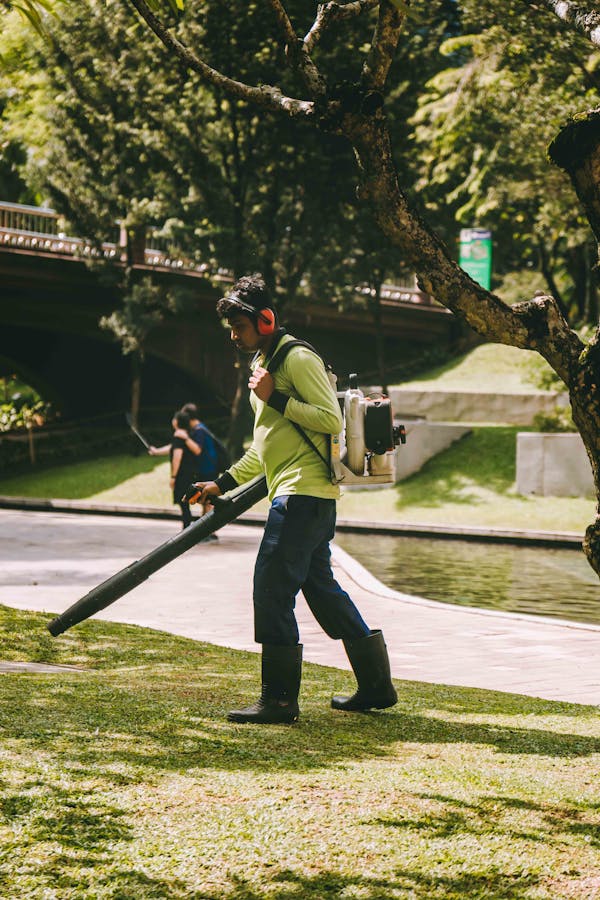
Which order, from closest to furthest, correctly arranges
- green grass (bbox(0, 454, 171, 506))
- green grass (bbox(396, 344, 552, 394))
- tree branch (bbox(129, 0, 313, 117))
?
1. tree branch (bbox(129, 0, 313, 117))
2. green grass (bbox(0, 454, 171, 506))
3. green grass (bbox(396, 344, 552, 394))

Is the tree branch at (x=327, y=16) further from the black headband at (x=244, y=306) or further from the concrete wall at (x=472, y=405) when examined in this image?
the concrete wall at (x=472, y=405)

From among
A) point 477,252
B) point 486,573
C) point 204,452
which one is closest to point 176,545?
point 486,573

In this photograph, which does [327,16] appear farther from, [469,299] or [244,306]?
[469,299]

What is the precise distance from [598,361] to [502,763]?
1.66 m

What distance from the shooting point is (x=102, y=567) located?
567 inches

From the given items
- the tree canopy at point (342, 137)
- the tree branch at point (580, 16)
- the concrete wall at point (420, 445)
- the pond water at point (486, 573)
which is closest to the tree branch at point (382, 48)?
the tree branch at point (580, 16)

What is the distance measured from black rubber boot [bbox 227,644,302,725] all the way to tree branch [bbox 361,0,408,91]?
249 cm

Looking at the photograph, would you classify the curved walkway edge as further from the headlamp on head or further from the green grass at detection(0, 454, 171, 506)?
the headlamp on head

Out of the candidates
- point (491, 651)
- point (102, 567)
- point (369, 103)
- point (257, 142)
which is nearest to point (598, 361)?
point (369, 103)

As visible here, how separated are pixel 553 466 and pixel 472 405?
9.17 meters

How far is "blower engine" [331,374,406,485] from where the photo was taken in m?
5.71

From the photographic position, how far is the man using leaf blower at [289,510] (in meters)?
5.66

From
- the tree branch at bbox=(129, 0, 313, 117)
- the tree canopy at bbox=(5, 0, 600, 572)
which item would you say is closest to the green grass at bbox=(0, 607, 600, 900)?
the tree branch at bbox=(129, 0, 313, 117)

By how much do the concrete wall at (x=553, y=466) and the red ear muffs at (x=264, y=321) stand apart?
1831 centimetres
